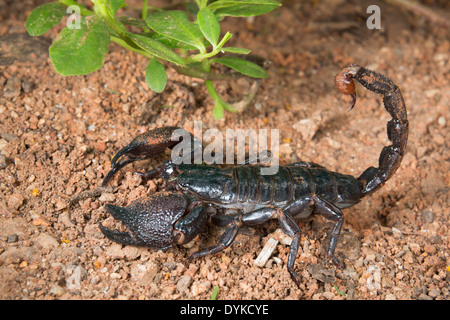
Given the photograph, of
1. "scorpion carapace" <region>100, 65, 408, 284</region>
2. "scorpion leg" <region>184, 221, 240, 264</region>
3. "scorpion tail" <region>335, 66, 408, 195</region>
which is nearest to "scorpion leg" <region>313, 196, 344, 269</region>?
"scorpion carapace" <region>100, 65, 408, 284</region>

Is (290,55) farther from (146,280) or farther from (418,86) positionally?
(146,280)

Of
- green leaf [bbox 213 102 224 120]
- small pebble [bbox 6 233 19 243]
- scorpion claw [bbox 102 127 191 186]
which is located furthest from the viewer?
green leaf [bbox 213 102 224 120]

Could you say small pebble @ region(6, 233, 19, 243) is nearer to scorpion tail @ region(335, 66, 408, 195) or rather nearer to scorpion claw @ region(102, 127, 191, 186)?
scorpion claw @ region(102, 127, 191, 186)

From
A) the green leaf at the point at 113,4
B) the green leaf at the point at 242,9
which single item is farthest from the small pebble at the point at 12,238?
the green leaf at the point at 242,9

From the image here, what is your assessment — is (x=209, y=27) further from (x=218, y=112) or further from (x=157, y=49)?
(x=218, y=112)

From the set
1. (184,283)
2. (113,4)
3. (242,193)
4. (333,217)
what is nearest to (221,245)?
(184,283)

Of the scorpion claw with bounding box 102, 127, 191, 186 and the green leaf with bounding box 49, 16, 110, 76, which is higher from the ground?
the green leaf with bounding box 49, 16, 110, 76

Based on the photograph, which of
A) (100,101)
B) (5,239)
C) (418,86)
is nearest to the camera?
(5,239)
